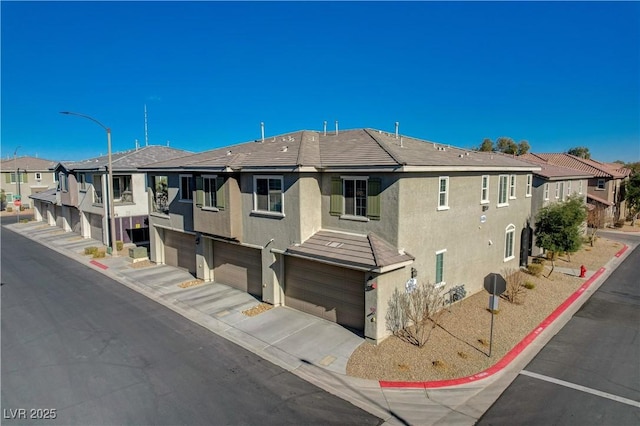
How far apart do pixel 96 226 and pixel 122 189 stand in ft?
15.1

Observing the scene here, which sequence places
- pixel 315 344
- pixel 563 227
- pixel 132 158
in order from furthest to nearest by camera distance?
pixel 132 158
pixel 563 227
pixel 315 344

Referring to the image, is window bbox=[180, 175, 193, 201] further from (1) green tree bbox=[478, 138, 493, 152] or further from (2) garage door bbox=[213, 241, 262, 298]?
(1) green tree bbox=[478, 138, 493, 152]

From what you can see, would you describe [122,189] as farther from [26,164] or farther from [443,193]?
[26,164]

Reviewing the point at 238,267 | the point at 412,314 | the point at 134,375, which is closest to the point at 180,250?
the point at 238,267

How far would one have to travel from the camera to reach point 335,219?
585 inches

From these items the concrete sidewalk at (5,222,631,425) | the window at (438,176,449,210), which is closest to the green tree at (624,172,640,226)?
the concrete sidewalk at (5,222,631,425)

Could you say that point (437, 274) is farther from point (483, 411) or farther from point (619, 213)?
point (619, 213)

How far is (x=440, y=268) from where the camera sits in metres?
15.5

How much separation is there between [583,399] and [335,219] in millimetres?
9334

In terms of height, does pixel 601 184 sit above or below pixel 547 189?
above

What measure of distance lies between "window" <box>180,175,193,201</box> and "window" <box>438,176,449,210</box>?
41.7ft

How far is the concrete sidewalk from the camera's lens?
31.0 ft

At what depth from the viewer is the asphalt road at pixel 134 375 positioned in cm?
901

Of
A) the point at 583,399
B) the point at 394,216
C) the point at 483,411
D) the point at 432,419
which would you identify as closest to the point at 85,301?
the point at 394,216
